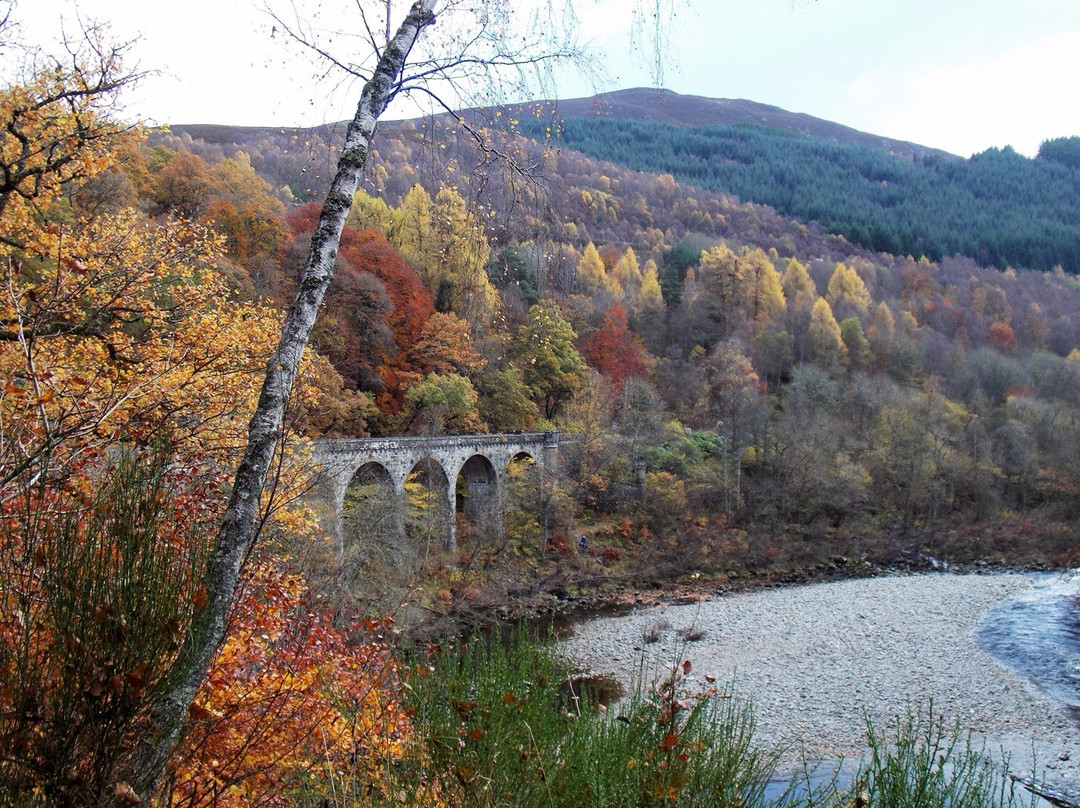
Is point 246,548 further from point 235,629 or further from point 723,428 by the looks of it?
point 723,428

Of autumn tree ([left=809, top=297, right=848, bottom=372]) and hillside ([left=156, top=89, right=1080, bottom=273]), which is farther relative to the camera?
hillside ([left=156, top=89, right=1080, bottom=273])

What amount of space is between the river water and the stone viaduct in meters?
13.9

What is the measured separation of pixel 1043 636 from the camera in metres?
16.0

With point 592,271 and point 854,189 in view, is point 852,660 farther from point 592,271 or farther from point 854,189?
point 854,189

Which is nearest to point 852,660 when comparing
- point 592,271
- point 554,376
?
point 554,376

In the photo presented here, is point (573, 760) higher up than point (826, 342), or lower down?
higher up

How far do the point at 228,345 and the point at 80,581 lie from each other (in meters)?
5.53

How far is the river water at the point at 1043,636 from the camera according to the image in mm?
13359

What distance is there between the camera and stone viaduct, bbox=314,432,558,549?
60.1 feet

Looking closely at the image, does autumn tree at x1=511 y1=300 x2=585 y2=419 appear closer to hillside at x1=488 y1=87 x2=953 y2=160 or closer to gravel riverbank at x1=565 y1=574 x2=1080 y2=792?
gravel riverbank at x1=565 y1=574 x2=1080 y2=792

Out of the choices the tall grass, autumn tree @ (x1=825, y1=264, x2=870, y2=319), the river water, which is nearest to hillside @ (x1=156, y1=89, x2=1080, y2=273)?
autumn tree @ (x1=825, y1=264, x2=870, y2=319)

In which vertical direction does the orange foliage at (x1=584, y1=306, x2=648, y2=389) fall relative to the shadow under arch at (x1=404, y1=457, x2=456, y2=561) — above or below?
above

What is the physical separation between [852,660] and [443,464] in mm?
13223

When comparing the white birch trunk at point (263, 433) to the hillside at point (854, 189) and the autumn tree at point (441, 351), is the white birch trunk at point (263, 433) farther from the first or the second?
the hillside at point (854, 189)
